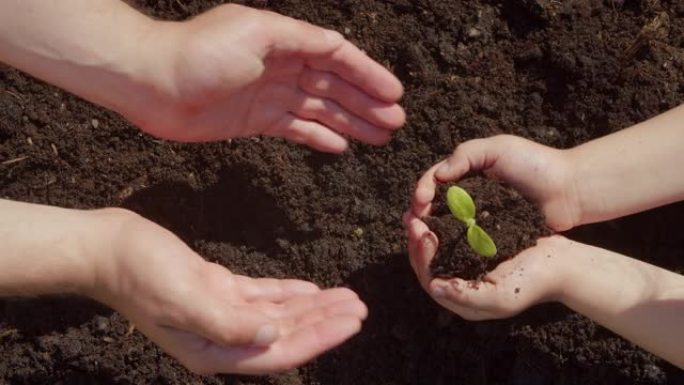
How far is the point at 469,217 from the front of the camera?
1.60 metres

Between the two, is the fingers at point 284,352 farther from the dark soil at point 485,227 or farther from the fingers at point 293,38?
the fingers at point 293,38

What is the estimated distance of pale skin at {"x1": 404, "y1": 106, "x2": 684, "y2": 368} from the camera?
1.66 m

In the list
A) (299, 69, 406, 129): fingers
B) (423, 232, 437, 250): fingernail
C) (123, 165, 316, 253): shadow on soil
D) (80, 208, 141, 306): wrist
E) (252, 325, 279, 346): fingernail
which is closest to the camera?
(252, 325, 279, 346): fingernail

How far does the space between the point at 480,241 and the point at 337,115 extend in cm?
49

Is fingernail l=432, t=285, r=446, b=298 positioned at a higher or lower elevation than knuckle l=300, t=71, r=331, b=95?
lower

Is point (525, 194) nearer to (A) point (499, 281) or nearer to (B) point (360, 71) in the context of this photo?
(A) point (499, 281)

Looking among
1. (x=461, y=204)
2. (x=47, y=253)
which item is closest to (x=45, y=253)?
(x=47, y=253)

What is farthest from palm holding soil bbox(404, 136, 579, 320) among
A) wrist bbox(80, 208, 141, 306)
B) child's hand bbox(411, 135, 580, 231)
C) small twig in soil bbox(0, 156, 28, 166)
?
small twig in soil bbox(0, 156, 28, 166)

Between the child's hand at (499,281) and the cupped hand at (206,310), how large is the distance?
0.63ft

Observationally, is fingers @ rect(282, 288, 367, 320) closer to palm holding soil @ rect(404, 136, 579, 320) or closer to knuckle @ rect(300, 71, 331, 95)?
palm holding soil @ rect(404, 136, 579, 320)

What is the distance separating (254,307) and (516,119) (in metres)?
0.85

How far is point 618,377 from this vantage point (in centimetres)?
189

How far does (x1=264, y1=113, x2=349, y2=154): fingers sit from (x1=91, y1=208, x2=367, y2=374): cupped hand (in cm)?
39

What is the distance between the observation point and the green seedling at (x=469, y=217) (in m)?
1.57
